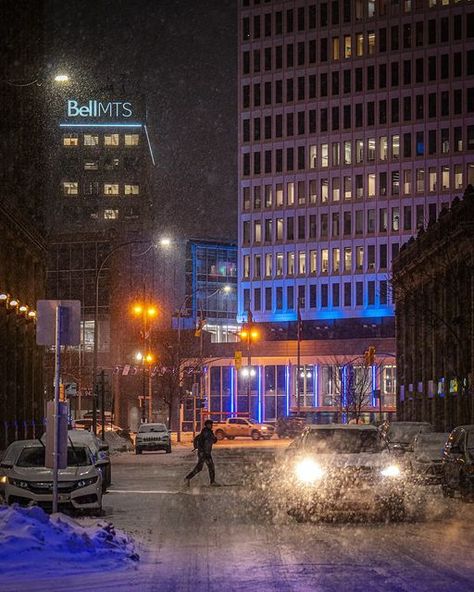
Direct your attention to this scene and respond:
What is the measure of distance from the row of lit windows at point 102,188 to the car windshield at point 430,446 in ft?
446

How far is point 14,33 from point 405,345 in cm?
3528

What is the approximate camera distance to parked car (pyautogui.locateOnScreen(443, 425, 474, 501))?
22.6 metres

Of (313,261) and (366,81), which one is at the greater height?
(366,81)

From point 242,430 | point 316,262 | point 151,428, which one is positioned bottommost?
point 242,430

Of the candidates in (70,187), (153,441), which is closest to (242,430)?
(153,441)

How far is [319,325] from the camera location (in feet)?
362

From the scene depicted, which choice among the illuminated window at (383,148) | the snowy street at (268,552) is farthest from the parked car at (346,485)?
the illuminated window at (383,148)

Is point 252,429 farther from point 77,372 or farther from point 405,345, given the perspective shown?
point 77,372

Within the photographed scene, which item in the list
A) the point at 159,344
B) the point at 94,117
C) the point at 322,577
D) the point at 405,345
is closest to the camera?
the point at 322,577

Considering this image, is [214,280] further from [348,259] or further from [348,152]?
[348,152]

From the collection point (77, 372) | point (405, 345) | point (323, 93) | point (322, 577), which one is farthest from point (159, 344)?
point (322, 577)

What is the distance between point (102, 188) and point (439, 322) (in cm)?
11200

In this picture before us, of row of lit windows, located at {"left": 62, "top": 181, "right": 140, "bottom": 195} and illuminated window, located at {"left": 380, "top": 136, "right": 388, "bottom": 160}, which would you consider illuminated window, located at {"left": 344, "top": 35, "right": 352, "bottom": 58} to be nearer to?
illuminated window, located at {"left": 380, "top": 136, "right": 388, "bottom": 160}

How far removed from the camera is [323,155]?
111 meters
